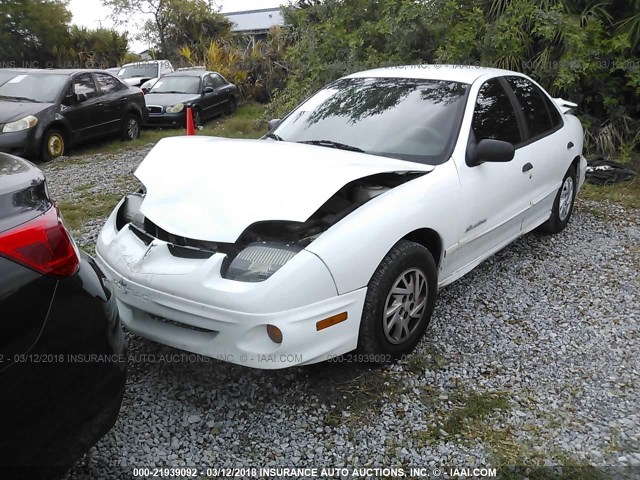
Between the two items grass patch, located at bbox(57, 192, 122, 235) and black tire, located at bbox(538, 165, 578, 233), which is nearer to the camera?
black tire, located at bbox(538, 165, 578, 233)

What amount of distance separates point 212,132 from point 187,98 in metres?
1.21

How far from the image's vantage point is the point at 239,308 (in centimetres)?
254

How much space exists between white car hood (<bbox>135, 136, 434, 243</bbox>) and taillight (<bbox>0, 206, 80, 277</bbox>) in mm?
797

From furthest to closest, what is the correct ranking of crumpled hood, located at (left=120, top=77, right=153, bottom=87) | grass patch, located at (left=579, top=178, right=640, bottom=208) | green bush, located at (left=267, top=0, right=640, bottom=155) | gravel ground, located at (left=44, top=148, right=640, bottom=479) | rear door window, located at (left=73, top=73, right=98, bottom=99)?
crumpled hood, located at (left=120, top=77, right=153, bottom=87), rear door window, located at (left=73, top=73, right=98, bottom=99), green bush, located at (left=267, top=0, right=640, bottom=155), grass patch, located at (left=579, top=178, right=640, bottom=208), gravel ground, located at (left=44, top=148, right=640, bottom=479)

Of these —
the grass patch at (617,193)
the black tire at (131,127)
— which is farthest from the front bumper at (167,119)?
the grass patch at (617,193)

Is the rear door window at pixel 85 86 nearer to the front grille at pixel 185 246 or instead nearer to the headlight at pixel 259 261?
the front grille at pixel 185 246

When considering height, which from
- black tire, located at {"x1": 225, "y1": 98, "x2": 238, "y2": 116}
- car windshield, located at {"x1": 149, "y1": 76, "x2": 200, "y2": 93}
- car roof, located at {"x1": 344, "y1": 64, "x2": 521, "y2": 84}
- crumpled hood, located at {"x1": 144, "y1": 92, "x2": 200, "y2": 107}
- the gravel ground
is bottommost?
black tire, located at {"x1": 225, "y1": 98, "x2": 238, "y2": 116}

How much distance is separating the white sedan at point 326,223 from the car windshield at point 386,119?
0.01 m

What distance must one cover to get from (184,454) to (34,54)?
92.9ft

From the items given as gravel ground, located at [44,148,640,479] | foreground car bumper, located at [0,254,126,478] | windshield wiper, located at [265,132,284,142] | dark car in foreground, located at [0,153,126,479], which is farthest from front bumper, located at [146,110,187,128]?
foreground car bumper, located at [0,254,126,478]

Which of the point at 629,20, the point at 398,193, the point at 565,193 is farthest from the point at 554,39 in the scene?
the point at 398,193

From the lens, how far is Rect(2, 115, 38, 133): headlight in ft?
26.7

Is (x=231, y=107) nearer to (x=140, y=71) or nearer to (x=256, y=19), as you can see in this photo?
(x=140, y=71)

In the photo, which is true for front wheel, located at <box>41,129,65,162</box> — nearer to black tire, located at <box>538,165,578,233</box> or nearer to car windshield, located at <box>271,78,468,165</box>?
car windshield, located at <box>271,78,468,165</box>
